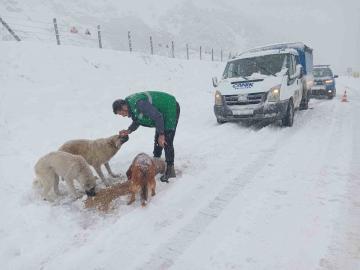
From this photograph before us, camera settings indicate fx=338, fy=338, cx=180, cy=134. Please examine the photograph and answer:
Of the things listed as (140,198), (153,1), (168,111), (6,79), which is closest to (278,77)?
(168,111)

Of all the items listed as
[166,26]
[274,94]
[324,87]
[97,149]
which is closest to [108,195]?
[97,149]

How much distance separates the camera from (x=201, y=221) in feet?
15.0

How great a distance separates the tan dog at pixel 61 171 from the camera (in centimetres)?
532

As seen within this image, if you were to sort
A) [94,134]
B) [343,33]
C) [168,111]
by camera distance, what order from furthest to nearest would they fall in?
[343,33]
[94,134]
[168,111]

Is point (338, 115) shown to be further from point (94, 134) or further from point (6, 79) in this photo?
point (6, 79)

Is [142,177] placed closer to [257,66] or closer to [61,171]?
[61,171]

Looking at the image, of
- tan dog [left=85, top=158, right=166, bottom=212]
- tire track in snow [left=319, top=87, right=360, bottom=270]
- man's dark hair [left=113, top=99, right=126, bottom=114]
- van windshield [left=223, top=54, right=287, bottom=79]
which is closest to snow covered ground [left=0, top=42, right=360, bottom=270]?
tire track in snow [left=319, top=87, right=360, bottom=270]

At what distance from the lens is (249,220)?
175 inches

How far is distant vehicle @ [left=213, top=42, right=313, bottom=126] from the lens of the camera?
965cm

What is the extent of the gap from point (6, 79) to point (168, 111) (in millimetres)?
7262

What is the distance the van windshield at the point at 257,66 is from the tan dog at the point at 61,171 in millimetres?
6614

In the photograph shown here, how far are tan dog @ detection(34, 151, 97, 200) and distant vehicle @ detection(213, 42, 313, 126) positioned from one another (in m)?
5.72

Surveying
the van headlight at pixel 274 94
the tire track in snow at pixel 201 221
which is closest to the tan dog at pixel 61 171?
the tire track in snow at pixel 201 221

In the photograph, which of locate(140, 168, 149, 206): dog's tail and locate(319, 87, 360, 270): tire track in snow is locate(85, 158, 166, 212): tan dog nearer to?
locate(140, 168, 149, 206): dog's tail
